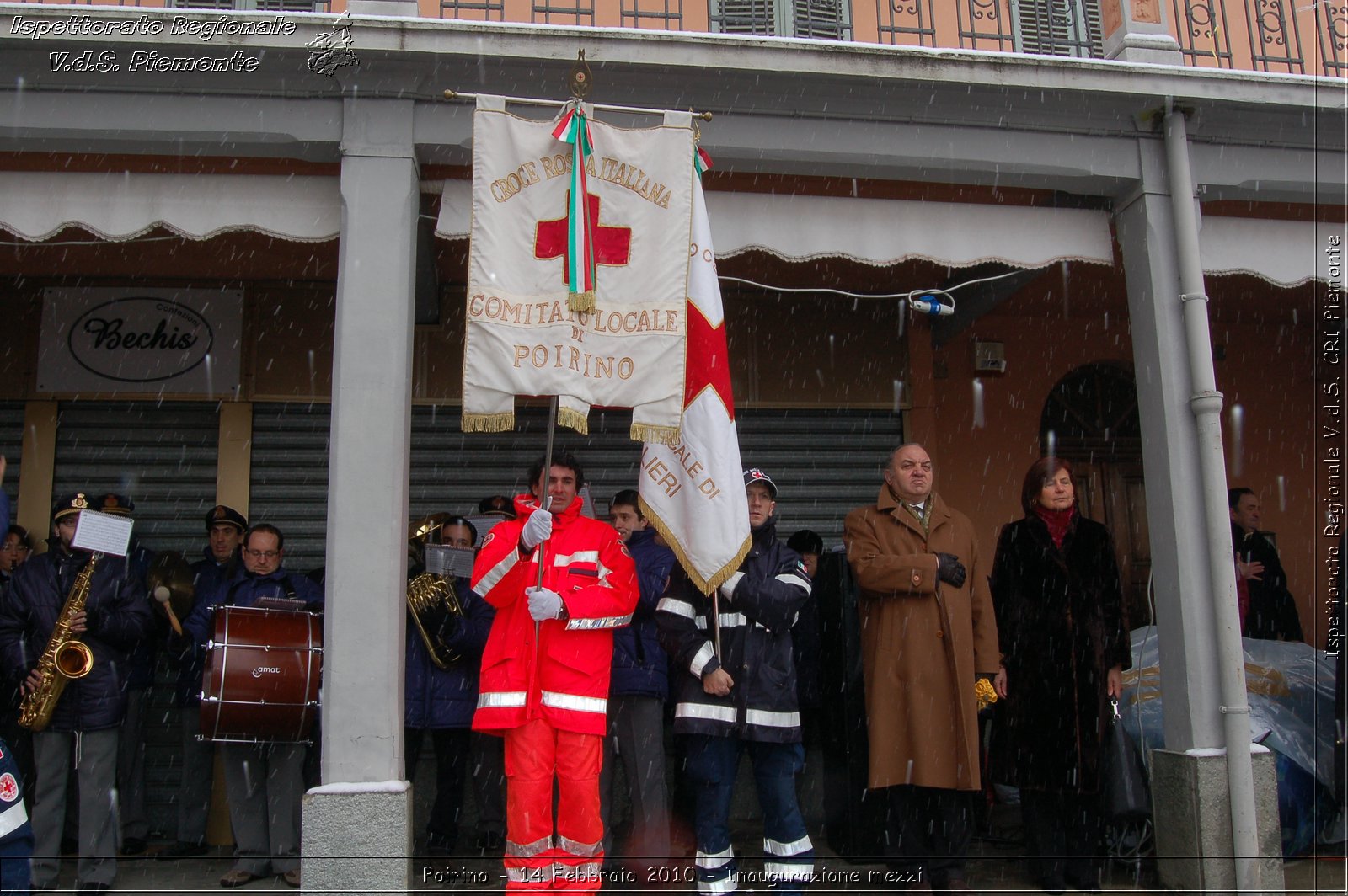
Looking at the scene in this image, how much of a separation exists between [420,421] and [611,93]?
3343 mm

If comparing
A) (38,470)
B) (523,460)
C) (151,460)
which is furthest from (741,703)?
(38,470)

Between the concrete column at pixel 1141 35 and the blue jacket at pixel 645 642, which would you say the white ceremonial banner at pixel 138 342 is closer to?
the blue jacket at pixel 645 642

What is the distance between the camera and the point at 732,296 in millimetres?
8484

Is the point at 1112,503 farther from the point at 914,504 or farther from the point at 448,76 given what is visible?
the point at 448,76

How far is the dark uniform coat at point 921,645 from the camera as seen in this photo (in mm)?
5117

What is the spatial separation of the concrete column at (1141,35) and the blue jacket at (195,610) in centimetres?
618

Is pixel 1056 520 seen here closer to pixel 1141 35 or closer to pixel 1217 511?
pixel 1217 511

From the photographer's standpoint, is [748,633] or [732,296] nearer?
[748,633]

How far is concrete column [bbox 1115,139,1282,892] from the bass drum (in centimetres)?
465

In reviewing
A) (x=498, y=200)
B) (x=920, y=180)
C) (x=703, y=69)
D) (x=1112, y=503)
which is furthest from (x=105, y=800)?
(x=1112, y=503)

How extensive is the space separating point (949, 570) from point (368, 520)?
2940 millimetres

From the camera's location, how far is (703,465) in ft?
16.8

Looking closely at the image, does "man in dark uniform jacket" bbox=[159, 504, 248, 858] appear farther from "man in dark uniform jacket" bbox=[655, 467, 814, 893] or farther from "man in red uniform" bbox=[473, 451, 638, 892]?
"man in dark uniform jacket" bbox=[655, 467, 814, 893]

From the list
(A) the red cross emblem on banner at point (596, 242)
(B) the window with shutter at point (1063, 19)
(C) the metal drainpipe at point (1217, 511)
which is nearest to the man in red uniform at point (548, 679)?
(A) the red cross emblem on banner at point (596, 242)
